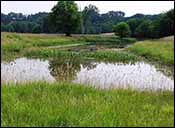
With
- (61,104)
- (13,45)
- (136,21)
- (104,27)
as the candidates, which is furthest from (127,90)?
(104,27)

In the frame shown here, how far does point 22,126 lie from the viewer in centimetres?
762

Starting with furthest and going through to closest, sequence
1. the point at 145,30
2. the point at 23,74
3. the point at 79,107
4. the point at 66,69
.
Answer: the point at 145,30
the point at 66,69
the point at 23,74
the point at 79,107

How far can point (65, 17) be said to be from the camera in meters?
72.8

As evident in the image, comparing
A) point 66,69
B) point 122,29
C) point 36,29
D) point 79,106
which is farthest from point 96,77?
point 36,29

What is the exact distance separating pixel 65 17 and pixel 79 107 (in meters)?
64.3

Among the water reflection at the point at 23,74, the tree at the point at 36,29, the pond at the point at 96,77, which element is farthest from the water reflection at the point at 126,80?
the tree at the point at 36,29

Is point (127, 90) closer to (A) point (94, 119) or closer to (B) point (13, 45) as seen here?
(A) point (94, 119)

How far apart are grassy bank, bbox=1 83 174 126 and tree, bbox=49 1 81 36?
6114 centimetres

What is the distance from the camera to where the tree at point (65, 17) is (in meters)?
72.6

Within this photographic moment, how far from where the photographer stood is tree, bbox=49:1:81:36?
72562 millimetres

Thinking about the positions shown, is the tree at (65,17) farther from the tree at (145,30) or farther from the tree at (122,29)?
the tree at (145,30)

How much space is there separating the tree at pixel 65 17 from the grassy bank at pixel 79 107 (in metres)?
61.1

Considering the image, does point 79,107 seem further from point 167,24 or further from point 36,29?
point 36,29

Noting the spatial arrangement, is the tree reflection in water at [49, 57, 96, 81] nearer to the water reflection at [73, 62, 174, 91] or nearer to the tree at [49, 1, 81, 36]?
the water reflection at [73, 62, 174, 91]
